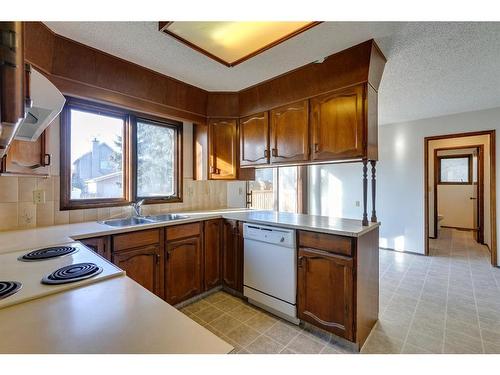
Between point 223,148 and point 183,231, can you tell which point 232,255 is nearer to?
point 183,231

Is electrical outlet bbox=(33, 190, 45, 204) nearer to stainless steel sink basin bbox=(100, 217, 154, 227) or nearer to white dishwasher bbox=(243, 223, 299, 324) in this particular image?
stainless steel sink basin bbox=(100, 217, 154, 227)

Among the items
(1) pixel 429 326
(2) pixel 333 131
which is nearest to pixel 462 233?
(1) pixel 429 326

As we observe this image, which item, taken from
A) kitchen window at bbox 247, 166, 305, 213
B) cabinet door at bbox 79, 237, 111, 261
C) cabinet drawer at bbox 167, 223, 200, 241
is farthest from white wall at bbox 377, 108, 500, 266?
cabinet door at bbox 79, 237, 111, 261

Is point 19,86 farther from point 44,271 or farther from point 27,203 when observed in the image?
point 27,203

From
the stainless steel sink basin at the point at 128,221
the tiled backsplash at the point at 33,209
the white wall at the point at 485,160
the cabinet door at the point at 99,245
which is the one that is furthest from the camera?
the white wall at the point at 485,160

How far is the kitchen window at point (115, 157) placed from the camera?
2.14 metres

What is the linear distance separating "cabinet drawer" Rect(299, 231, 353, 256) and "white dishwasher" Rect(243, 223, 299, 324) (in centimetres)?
10

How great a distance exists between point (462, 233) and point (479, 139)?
2.37 meters

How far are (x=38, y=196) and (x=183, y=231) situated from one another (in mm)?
1189

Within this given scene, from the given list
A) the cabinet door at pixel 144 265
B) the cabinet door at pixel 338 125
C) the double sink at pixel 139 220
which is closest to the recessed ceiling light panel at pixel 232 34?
the cabinet door at pixel 338 125

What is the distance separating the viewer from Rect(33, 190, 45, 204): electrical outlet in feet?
6.28

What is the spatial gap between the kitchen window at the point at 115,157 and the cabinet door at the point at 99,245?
63 cm

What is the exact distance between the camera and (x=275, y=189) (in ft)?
14.3

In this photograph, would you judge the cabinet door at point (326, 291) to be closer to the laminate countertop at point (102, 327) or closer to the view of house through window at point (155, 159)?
the laminate countertop at point (102, 327)
